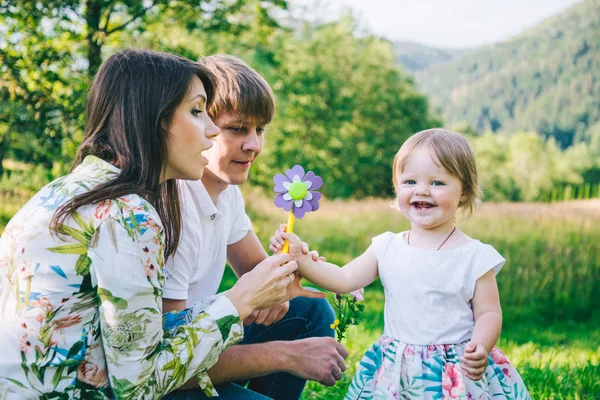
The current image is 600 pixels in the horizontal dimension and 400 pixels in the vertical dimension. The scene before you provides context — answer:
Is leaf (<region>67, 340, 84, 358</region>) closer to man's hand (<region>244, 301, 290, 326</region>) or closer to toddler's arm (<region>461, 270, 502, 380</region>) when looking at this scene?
man's hand (<region>244, 301, 290, 326</region>)

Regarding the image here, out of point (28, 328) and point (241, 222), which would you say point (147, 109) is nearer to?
point (28, 328)

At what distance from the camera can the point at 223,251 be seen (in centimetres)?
242

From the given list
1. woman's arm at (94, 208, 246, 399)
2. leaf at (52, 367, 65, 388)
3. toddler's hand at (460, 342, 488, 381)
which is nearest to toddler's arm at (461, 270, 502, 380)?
toddler's hand at (460, 342, 488, 381)

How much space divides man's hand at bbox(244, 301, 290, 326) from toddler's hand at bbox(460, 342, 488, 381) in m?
0.81

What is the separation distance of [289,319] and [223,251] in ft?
1.36

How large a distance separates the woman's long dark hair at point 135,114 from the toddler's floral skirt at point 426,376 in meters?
0.98

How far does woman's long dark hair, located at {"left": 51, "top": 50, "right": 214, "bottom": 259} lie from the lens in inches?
65.3

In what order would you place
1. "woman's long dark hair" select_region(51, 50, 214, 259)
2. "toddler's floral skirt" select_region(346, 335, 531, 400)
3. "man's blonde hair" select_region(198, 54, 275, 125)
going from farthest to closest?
1. "man's blonde hair" select_region(198, 54, 275, 125)
2. "toddler's floral skirt" select_region(346, 335, 531, 400)
3. "woman's long dark hair" select_region(51, 50, 214, 259)

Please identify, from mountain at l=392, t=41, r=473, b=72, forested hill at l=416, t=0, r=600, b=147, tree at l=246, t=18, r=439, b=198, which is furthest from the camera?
mountain at l=392, t=41, r=473, b=72

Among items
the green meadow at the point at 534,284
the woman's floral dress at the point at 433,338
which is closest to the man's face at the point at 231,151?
the woman's floral dress at the point at 433,338

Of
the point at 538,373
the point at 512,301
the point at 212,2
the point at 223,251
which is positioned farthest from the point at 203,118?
the point at 212,2

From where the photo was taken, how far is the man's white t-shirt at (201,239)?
6.60 feet

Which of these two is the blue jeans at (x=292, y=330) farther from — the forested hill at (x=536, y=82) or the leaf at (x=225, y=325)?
the forested hill at (x=536, y=82)

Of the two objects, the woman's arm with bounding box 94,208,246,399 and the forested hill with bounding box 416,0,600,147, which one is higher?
the forested hill with bounding box 416,0,600,147
